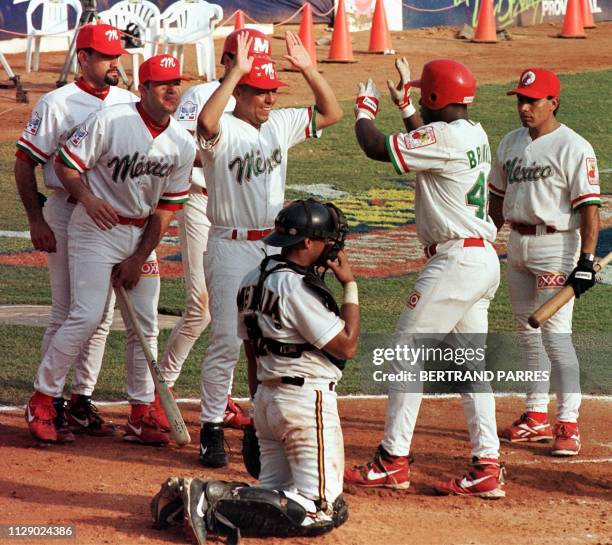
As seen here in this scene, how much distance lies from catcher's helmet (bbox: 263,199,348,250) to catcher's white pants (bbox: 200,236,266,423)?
3.60ft

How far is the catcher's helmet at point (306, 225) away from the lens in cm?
545

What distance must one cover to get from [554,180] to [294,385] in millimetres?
2428

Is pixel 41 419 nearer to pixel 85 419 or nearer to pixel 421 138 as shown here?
pixel 85 419

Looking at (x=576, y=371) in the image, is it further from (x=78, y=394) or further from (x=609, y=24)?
(x=609, y=24)

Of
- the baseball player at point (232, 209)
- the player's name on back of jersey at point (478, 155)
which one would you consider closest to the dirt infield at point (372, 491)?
the baseball player at point (232, 209)

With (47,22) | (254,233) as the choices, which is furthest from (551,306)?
(47,22)

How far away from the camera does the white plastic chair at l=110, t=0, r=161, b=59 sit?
19.3 m

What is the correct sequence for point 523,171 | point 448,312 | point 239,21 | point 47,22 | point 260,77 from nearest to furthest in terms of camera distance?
point 448,312 < point 260,77 < point 523,171 < point 47,22 < point 239,21

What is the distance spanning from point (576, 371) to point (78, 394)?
9.78 feet

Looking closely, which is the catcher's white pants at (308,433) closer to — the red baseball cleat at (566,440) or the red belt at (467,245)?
the red belt at (467,245)

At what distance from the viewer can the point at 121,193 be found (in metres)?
6.77

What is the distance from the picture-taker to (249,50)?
21.6 ft

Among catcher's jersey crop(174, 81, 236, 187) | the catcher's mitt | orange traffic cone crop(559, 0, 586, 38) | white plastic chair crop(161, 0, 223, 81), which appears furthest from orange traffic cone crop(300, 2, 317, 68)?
the catcher's mitt

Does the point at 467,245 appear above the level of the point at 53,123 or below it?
below
